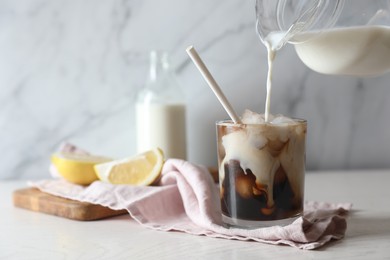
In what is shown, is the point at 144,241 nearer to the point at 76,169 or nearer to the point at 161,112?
the point at 76,169

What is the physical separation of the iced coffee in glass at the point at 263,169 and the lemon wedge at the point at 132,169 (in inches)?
12.8

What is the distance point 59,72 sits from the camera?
1.63 metres

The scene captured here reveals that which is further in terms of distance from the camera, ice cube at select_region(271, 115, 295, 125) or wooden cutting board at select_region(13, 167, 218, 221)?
wooden cutting board at select_region(13, 167, 218, 221)

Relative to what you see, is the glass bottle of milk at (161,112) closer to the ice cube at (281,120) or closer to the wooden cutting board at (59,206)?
the wooden cutting board at (59,206)

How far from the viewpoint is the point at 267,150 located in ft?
3.02

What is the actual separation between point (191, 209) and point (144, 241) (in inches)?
5.7

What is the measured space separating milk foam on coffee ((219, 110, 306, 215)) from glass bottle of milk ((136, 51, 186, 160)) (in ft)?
1.88

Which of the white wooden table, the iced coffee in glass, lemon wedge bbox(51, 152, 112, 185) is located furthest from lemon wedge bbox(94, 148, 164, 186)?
the iced coffee in glass

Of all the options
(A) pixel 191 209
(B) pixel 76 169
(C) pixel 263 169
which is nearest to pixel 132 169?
(B) pixel 76 169

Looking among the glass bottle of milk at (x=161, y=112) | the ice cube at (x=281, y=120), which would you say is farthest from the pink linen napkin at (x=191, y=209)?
the glass bottle of milk at (x=161, y=112)

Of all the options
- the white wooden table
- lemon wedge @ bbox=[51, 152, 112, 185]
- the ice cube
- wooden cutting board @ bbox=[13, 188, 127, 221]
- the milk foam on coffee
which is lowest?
the white wooden table

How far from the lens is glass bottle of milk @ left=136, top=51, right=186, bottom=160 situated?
151 cm

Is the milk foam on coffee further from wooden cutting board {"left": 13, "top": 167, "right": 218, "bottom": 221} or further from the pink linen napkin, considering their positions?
wooden cutting board {"left": 13, "top": 167, "right": 218, "bottom": 221}

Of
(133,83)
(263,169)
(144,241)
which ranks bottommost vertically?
(144,241)
